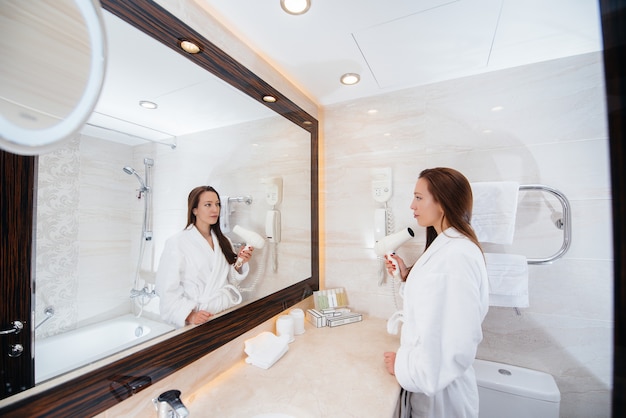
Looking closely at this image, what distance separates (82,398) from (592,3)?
2049 mm

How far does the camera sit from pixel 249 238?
120 cm

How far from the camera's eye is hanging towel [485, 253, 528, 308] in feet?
3.85

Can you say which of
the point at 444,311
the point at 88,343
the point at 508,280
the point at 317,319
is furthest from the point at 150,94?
the point at 508,280

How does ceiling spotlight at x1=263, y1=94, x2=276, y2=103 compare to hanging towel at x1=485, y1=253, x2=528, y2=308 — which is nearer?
hanging towel at x1=485, y1=253, x2=528, y2=308

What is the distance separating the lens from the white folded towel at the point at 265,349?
Result: 107 centimetres

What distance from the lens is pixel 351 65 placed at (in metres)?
1.38

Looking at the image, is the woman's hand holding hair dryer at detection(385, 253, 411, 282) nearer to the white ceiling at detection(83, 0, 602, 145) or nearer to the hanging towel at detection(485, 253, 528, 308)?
the hanging towel at detection(485, 253, 528, 308)

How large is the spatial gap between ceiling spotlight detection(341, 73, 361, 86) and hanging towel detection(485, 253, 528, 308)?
1199 millimetres

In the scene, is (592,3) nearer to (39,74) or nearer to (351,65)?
(351,65)

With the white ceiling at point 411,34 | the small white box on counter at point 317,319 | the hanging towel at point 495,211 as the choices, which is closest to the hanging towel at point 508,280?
the hanging towel at point 495,211

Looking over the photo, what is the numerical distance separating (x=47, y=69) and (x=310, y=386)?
109cm

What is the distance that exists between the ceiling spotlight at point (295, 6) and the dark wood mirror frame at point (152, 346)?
0.98 ft

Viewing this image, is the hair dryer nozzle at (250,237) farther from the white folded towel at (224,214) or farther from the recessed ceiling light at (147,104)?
the recessed ceiling light at (147,104)

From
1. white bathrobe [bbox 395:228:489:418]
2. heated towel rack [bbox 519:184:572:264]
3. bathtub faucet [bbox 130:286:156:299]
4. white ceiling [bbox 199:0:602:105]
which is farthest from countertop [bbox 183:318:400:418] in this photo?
white ceiling [bbox 199:0:602:105]
